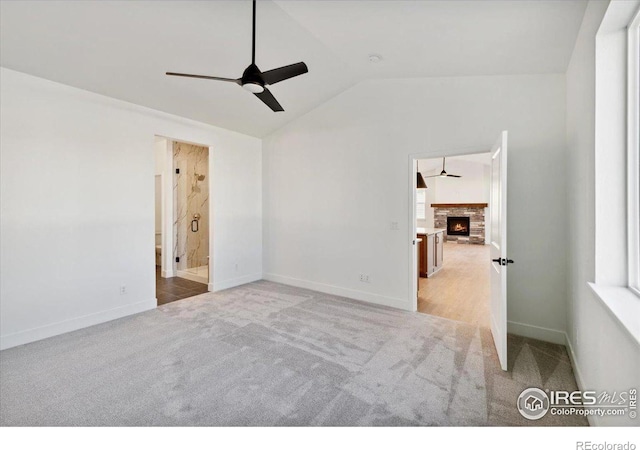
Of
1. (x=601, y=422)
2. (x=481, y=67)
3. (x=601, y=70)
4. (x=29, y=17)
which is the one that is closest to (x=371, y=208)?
(x=481, y=67)

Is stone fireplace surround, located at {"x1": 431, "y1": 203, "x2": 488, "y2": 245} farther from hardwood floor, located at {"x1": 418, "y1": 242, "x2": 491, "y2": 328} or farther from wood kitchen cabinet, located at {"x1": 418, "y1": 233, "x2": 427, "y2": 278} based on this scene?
wood kitchen cabinet, located at {"x1": 418, "y1": 233, "x2": 427, "y2": 278}

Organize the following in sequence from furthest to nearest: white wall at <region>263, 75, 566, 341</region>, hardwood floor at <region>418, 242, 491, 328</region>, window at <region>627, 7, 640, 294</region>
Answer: hardwood floor at <region>418, 242, 491, 328</region>
white wall at <region>263, 75, 566, 341</region>
window at <region>627, 7, 640, 294</region>

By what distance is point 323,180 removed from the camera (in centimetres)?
463

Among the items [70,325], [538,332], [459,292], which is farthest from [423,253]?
[70,325]

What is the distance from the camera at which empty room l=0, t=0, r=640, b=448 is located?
5.90 feet

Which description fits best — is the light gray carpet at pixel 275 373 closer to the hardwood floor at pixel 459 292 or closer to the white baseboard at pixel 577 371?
the white baseboard at pixel 577 371

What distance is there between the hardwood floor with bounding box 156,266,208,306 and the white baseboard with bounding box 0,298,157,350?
35 centimetres

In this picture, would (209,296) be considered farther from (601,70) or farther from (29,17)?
(601,70)

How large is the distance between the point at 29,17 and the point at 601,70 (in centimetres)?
412

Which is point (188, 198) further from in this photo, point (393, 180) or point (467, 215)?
point (467, 215)

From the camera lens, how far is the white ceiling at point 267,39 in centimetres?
223

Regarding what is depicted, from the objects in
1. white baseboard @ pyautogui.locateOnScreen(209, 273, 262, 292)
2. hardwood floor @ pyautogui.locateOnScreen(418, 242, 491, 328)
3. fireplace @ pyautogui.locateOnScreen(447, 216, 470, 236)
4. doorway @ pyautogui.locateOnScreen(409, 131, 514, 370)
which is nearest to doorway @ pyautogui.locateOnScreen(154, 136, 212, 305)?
white baseboard @ pyautogui.locateOnScreen(209, 273, 262, 292)

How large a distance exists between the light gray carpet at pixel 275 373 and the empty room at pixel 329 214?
0.02 m

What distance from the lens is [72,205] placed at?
125 inches
